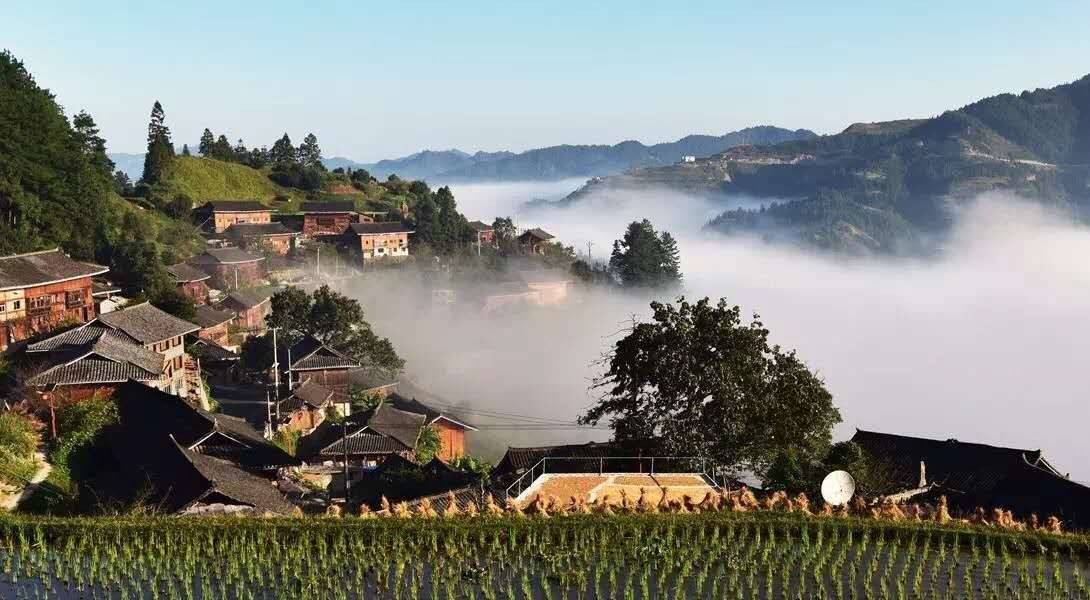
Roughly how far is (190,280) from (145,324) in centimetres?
2272

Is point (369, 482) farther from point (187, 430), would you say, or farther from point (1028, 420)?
point (1028, 420)

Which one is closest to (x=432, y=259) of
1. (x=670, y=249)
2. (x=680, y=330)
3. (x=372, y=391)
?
(x=670, y=249)

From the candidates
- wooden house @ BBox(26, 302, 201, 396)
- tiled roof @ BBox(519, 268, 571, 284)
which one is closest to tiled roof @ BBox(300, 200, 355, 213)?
tiled roof @ BBox(519, 268, 571, 284)

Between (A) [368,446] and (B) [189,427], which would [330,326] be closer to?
(A) [368,446]

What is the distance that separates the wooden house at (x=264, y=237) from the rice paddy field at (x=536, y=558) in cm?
5949

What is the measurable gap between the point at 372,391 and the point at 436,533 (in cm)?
3019

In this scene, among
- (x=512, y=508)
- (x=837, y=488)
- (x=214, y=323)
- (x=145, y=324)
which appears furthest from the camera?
(x=214, y=323)

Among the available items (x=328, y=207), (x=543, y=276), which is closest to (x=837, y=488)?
(x=328, y=207)

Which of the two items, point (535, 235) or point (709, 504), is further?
point (535, 235)

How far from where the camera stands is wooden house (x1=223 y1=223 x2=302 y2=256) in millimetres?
78250

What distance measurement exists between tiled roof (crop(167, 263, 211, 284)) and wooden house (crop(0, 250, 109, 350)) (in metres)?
13.9

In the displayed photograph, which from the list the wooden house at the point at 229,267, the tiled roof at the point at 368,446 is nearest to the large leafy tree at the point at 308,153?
the wooden house at the point at 229,267

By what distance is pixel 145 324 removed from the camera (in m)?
38.3

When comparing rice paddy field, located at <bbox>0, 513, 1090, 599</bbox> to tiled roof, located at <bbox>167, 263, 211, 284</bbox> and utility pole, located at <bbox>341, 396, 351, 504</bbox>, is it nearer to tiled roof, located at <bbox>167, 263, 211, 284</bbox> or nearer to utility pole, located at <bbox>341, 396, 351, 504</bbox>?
utility pole, located at <bbox>341, 396, 351, 504</bbox>
